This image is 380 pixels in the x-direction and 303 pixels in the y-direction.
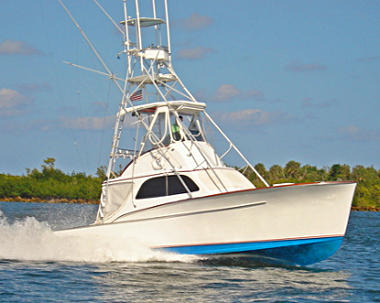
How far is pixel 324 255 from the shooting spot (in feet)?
50.7

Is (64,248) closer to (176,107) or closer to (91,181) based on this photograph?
(176,107)

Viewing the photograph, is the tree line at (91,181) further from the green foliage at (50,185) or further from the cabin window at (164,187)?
the cabin window at (164,187)

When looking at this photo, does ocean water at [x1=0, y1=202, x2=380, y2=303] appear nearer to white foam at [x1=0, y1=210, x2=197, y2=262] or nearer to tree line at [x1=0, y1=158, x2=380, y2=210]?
white foam at [x1=0, y1=210, x2=197, y2=262]

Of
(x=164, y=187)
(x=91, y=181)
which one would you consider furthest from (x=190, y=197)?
(x=91, y=181)

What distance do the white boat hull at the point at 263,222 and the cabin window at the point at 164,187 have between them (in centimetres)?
84

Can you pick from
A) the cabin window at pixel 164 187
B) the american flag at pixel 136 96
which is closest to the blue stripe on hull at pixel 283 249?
the cabin window at pixel 164 187

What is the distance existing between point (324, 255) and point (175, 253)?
367 centimetres

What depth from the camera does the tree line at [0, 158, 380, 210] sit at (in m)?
63.4

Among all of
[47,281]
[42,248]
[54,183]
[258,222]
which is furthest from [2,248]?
[54,183]

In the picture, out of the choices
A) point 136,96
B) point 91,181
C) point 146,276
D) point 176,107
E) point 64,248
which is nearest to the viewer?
point 146,276

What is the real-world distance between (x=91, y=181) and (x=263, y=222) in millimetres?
54830

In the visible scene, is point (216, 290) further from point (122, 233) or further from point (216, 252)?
point (122, 233)

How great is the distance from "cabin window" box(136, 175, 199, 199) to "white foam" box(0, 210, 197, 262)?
1.41 m

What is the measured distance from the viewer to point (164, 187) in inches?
651
